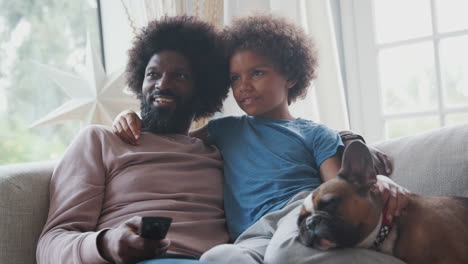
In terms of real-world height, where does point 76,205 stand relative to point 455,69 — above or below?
below

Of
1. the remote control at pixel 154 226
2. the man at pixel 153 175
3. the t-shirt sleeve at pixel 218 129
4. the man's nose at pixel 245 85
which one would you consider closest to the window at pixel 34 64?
Answer: the man at pixel 153 175

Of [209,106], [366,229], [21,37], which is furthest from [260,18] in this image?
[21,37]

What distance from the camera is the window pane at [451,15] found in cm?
221

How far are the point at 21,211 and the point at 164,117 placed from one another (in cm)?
47

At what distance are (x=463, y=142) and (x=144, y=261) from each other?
809 mm

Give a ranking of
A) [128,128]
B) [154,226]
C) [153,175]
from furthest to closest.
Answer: [128,128] < [153,175] < [154,226]

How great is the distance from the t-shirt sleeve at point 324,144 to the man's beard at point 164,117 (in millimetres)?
427

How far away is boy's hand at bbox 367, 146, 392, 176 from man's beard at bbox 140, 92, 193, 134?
0.58 meters

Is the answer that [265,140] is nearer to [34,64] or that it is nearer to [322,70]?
[322,70]

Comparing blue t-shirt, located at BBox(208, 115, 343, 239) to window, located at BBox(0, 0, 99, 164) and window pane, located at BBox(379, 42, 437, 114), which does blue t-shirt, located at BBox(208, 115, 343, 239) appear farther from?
window, located at BBox(0, 0, 99, 164)

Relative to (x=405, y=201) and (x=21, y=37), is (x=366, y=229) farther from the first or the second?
(x=21, y=37)

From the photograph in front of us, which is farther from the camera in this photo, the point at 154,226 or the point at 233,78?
the point at 233,78

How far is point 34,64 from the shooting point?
2.50 meters

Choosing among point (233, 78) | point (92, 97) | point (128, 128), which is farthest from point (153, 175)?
point (92, 97)
